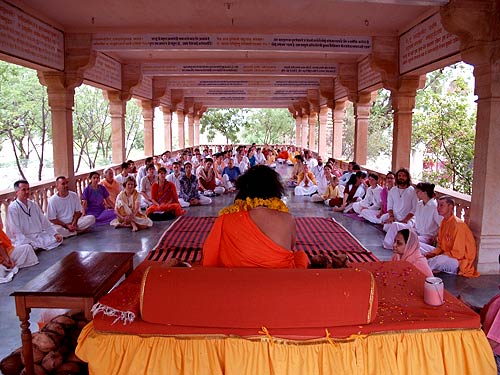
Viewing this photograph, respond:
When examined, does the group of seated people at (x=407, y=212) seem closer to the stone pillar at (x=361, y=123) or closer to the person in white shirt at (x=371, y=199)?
the person in white shirt at (x=371, y=199)

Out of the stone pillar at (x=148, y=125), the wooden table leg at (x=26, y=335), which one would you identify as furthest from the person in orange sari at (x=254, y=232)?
the stone pillar at (x=148, y=125)

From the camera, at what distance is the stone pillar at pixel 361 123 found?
1072cm

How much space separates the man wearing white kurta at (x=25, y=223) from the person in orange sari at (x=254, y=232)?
382cm

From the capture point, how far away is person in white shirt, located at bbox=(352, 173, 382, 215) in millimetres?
7934

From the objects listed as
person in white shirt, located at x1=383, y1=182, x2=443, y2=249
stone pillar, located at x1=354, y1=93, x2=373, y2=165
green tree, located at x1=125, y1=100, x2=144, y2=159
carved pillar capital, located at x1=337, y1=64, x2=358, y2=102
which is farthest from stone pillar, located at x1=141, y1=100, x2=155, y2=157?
green tree, located at x1=125, y1=100, x2=144, y2=159

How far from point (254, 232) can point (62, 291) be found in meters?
1.15

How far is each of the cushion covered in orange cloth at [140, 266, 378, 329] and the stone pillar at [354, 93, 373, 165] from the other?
8.98 metres

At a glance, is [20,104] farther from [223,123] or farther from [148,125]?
[223,123]

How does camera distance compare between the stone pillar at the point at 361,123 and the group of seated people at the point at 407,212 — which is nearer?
the group of seated people at the point at 407,212

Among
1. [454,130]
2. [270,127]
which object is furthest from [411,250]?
[270,127]

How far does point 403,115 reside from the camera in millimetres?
8211

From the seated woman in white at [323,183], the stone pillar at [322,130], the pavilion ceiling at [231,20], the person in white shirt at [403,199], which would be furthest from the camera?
the stone pillar at [322,130]

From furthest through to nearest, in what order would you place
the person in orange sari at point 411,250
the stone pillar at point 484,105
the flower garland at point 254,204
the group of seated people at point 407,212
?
the group of seated people at point 407,212
the stone pillar at point 484,105
the person in orange sari at point 411,250
the flower garland at point 254,204

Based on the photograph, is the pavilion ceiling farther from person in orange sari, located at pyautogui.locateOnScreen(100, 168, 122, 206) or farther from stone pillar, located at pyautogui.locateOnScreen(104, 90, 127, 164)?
person in orange sari, located at pyautogui.locateOnScreen(100, 168, 122, 206)
